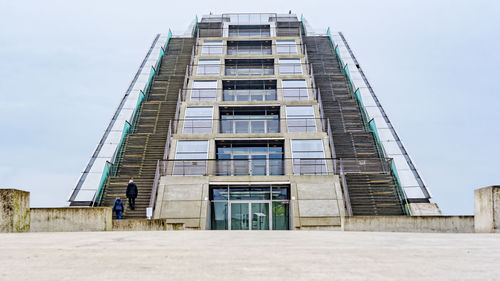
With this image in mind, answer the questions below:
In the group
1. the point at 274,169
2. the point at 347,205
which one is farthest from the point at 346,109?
the point at 347,205

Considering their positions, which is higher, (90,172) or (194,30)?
(194,30)

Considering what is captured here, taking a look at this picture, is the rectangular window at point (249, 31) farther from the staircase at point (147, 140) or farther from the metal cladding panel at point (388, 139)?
the metal cladding panel at point (388, 139)

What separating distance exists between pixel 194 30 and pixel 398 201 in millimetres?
31695

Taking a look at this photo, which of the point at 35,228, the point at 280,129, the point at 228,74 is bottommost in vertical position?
the point at 35,228

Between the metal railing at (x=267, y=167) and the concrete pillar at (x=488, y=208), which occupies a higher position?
the metal railing at (x=267, y=167)

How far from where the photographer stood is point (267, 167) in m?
25.1

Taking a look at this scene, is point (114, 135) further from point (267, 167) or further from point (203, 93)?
point (267, 167)

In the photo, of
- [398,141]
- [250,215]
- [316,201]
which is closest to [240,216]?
[250,215]

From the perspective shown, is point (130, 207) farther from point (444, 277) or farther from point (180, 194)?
point (444, 277)

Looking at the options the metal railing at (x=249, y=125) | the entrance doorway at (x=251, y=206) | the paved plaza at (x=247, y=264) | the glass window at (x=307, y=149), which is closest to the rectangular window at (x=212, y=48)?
the metal railing at (x=249, y=125)

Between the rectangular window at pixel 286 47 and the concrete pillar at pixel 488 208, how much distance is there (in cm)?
2979

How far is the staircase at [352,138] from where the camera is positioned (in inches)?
898

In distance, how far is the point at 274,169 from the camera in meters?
25.2

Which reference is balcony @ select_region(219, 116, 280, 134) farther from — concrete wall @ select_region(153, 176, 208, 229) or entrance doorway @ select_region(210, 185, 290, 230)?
concrete wall @ select_region(153, 176, 208, 229)
